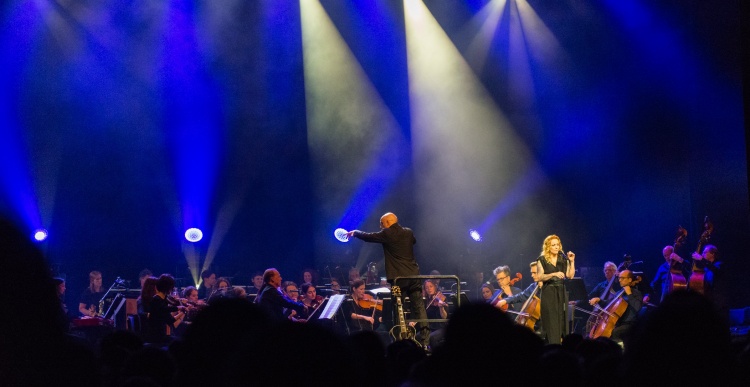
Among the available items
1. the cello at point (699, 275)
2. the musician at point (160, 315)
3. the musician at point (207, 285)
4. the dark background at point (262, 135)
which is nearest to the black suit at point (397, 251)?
the musician at point (160, 315)

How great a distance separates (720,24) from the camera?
1296 cm

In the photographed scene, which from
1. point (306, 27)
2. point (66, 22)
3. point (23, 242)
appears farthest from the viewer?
point (306, 27)

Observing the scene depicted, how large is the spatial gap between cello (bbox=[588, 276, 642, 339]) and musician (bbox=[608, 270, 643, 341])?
1.6 inches

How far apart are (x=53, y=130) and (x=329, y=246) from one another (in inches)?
266

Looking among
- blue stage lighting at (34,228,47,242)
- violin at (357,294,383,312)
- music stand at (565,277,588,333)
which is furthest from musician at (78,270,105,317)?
music stand at (565,277,588,333)

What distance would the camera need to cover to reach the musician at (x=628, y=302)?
10836 millimetres

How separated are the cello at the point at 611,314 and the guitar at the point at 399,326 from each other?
8.63ft

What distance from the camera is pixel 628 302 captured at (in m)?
10.9

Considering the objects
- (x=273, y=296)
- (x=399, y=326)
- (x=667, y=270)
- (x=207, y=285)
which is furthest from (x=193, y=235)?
(x=667, y=270)

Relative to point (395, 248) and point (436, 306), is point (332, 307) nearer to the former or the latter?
point (395, 248)

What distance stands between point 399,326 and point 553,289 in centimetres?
206

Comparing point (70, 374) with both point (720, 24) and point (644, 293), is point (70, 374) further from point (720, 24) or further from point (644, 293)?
point (720, 24)

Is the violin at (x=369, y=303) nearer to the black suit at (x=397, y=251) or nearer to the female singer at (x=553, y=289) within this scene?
the black suit at (x=397, y=251)

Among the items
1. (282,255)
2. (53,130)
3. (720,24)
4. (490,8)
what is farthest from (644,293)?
(53,130)
